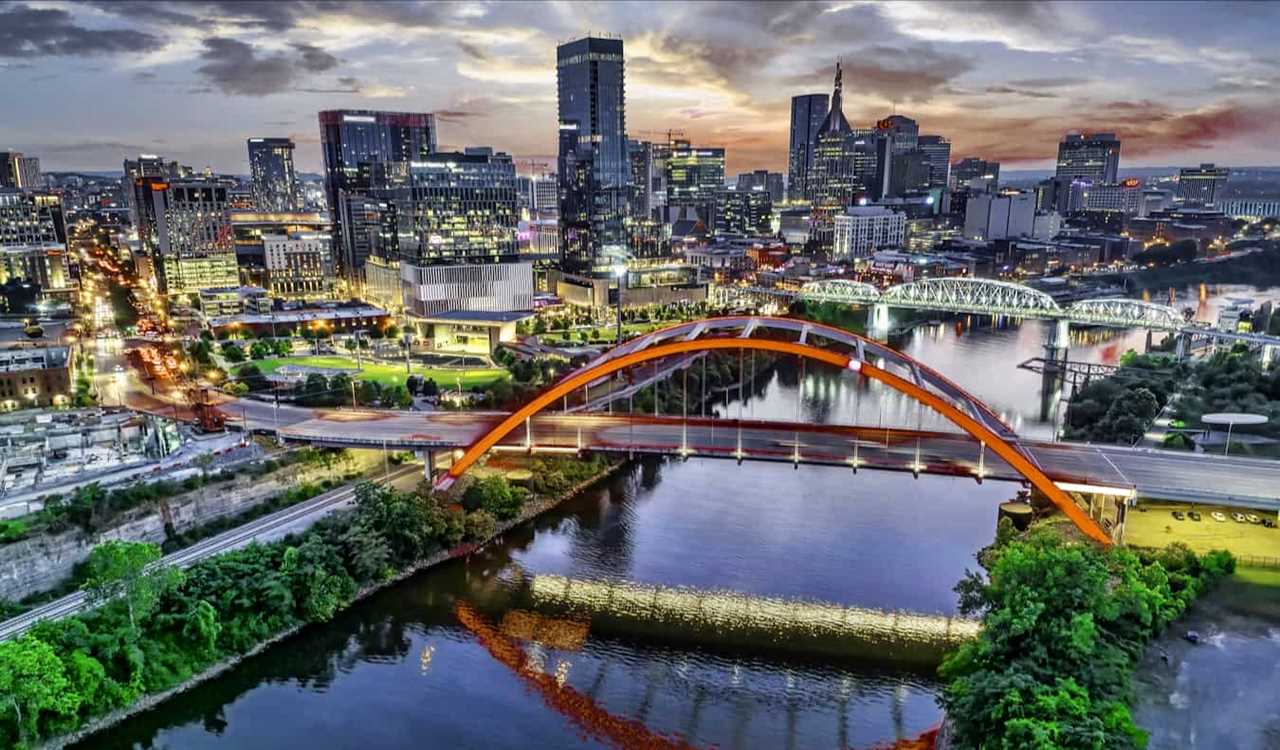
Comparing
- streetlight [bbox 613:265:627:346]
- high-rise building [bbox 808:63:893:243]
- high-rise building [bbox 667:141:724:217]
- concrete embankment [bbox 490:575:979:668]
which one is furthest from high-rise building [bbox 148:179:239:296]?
high-rise building [bbox 808:63:893:243]

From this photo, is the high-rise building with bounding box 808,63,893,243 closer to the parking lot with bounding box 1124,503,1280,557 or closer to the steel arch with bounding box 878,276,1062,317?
the steel arch with bounding box 878,276,1062,317

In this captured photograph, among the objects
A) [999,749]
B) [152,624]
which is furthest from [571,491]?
[999,749]

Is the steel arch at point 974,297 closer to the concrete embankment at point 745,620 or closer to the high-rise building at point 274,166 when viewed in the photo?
the concrete embankment at point 745,620

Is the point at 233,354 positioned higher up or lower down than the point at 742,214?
lower down

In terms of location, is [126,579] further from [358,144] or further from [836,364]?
[358,144]

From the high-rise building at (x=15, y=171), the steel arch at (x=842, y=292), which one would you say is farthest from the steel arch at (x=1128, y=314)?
the high-rise building at (x=15, y=171)

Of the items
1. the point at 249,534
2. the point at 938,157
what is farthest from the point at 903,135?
the point at 249,534
